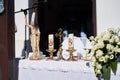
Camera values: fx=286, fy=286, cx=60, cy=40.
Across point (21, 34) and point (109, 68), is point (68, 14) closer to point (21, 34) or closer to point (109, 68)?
point (21, 34)

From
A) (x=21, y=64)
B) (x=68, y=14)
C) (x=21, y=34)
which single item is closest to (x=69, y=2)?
(x=68, y=14)

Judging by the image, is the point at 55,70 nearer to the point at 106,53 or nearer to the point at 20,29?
the point at 106,53

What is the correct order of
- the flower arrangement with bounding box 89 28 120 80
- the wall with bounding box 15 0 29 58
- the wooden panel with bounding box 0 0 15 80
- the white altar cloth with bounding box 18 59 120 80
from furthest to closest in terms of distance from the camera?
the wall with bounding box 15 0 29 58 < the wooden panel with bounding box 0 0 15 80 < the white altar cloth with bounding box 18 59 120 80 < the flower arrangement with bounding box 89 28 120 80

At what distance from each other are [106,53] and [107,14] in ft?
4.27

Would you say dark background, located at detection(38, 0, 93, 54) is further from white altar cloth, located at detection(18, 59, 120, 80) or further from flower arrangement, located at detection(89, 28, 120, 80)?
flower arrangement, located at detection(89, 28, 120, 80)

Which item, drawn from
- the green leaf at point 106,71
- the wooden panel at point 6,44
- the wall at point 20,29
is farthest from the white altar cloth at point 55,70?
the wall at point 20,29

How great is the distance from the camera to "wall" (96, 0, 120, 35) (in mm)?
2748

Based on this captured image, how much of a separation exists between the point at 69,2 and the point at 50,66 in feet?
3.71

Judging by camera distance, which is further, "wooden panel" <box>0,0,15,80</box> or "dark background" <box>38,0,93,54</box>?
"dark background" <box>38,0,93,54</box>

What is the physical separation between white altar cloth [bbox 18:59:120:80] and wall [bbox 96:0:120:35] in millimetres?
732

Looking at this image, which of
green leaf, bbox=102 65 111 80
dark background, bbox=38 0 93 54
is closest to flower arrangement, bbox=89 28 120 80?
green leaf, bbox=102 65 111 80

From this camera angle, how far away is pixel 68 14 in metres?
3.19

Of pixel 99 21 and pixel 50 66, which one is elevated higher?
pixel 99 21

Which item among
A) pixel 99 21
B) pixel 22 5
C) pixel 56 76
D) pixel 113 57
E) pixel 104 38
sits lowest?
pixel 56 76
